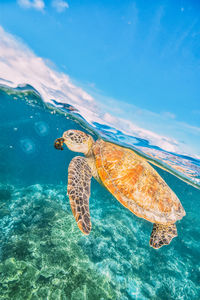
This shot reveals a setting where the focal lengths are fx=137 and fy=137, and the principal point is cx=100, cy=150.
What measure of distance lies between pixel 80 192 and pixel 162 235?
2.91 m

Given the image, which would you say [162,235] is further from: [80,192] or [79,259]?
[79,259]

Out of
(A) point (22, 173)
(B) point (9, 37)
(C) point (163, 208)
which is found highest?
(B) point (9, 37)

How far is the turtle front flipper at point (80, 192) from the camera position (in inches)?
117

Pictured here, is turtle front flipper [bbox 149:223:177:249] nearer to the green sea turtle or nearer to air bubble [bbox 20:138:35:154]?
the green sea turtle

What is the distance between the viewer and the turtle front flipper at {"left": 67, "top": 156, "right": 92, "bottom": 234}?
2.97 m

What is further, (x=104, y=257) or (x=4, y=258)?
(x=104, y=257)

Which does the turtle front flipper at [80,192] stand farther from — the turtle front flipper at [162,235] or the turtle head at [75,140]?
the turtle front flipper at [162,235]

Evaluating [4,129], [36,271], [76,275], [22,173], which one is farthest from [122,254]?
[4,129]

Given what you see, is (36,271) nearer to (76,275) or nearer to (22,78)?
(76,275)

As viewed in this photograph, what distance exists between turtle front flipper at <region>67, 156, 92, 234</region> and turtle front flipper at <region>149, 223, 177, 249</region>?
2304 mm

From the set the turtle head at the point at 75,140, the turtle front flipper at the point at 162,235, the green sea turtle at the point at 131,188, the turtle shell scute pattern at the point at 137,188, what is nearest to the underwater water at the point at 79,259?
the turtle front flipper at the point at 162,235

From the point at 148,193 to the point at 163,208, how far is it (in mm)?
619

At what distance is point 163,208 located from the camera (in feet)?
13.2

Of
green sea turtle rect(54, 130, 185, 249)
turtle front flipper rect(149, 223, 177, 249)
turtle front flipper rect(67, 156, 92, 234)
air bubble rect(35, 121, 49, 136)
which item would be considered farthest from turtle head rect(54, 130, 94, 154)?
air bubble rect(35, 121, 49, 136)
